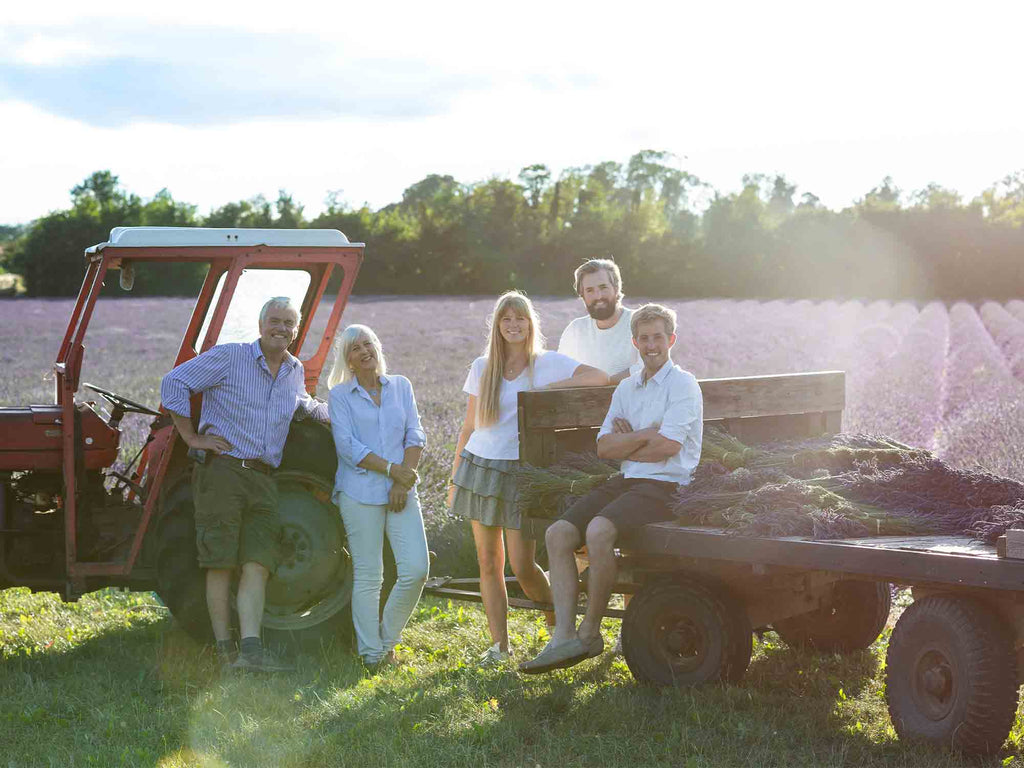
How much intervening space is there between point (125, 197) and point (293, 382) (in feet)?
169

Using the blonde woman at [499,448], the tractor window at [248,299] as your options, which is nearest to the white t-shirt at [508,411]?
the blonde woman at [499,448]

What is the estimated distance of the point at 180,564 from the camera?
5672 millimetres

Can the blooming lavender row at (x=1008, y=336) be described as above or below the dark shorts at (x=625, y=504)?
above

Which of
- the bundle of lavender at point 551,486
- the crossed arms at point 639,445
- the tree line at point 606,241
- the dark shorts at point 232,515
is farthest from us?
the tree line at point 606,241

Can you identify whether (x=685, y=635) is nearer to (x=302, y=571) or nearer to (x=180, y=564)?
(x=302, y=571)

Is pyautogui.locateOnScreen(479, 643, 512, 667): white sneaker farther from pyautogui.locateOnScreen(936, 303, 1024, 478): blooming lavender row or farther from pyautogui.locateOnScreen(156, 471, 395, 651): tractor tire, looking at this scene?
pyautogui.locateOnScreen(936, 303, 1024, 478): blooming lavender row

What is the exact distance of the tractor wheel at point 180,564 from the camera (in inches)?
223

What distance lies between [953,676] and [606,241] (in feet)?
159

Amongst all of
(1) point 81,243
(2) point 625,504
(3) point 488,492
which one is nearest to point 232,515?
(3) point 488,492

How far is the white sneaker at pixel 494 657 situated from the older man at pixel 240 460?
989 mm

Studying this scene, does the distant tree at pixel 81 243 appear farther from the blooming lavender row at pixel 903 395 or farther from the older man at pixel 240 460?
the older man at pixel 240 460

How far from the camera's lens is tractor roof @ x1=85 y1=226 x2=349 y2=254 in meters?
5.63

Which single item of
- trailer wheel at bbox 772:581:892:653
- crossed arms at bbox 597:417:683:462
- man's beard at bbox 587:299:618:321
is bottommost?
trailer wheel at bbox 772:581:892:653

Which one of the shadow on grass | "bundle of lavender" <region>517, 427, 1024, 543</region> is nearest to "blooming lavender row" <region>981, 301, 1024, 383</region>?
"bundle of lavender" <region>517, 427, 1024, 543</region>
